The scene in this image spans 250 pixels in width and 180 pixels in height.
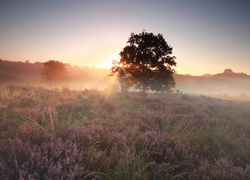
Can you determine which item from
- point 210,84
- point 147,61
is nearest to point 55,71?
point 147,61

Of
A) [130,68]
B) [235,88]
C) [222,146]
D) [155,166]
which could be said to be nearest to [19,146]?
[155,166]

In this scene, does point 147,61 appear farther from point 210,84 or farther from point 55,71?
point 210,84

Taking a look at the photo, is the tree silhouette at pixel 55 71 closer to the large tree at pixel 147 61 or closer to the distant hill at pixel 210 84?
the large tree at pixel 147 61

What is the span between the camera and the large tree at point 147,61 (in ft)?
47.2

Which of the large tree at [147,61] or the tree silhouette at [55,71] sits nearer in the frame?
the large tree at [147,61]

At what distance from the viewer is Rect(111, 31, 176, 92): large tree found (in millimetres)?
14375

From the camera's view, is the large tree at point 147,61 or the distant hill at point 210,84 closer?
the large tree at point 147,61

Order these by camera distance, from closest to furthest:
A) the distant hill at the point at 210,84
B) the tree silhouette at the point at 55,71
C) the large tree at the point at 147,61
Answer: the large tree at the point at 147,61 < the tree silhouette at the point at 55,71 < the distant hill at the point at 210,84

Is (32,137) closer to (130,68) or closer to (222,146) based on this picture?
(222,146)

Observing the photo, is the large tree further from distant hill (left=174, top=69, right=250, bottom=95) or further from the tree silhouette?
distant hill (left=174, top=69, right=250, bottom=95)

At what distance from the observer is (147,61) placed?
47.9 ft

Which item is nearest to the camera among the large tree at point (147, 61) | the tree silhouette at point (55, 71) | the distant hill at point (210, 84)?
the large tree at point (147, 61)

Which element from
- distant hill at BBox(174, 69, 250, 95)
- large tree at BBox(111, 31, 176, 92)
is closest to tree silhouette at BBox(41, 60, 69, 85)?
large tree at BBox(111, 31, 176, 92)

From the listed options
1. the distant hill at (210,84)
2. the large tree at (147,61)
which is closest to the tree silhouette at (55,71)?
the large tree at (147,61)
